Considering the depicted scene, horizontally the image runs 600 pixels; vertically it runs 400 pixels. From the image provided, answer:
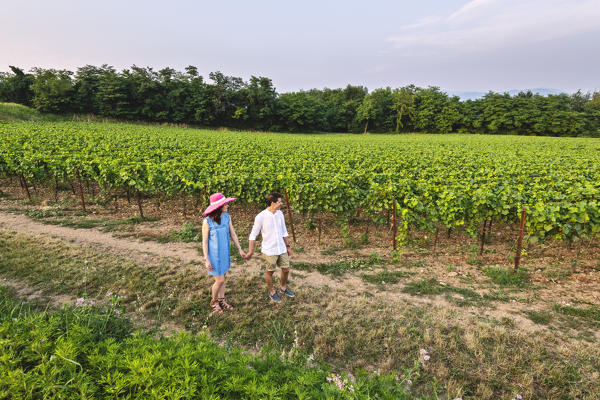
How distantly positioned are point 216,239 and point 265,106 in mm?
59838

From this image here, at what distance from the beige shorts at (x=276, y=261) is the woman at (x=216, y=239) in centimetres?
72

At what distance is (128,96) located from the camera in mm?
52750

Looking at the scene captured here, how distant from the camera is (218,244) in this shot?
15.3 ft

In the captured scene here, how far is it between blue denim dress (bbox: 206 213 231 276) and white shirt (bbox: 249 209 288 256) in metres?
0.52

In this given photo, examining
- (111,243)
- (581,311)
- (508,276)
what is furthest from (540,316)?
(111,243)

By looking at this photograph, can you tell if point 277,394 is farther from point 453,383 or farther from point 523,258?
point 523,258

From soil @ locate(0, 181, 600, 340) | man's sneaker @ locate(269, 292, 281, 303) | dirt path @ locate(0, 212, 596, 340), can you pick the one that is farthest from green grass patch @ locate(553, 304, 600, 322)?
man's sneaker @ locate(269, 292, 281, 303)

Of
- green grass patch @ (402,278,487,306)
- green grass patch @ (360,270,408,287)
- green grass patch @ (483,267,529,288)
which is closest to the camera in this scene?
green grass patch @ (402,278,487,306)

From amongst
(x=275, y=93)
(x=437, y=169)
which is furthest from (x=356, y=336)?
(x=275, y=93)

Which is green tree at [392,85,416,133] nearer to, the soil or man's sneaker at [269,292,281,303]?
the soil

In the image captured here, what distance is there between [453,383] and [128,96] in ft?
209

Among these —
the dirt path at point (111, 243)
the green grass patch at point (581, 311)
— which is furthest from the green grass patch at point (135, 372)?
the dirt path at point (111, 243)

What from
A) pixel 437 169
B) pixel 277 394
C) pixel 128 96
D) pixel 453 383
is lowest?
pixel 453 383

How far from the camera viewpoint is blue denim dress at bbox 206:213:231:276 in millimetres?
4634
